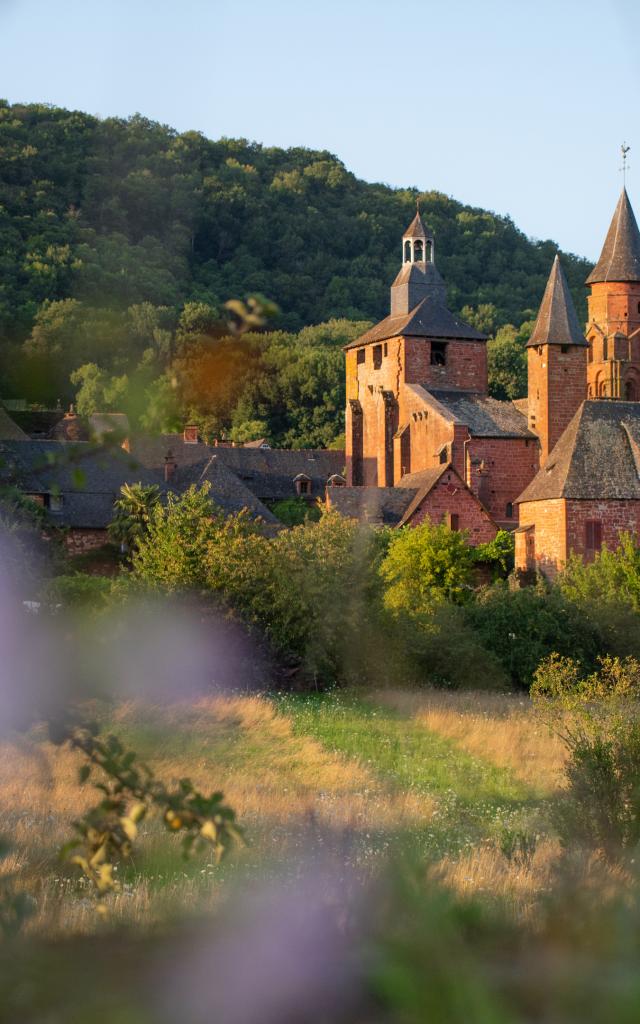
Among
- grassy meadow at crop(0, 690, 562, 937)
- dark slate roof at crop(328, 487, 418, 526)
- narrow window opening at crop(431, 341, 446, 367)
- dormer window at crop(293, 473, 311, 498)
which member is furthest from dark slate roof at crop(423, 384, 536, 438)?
grassy meadow at crop(0, 690, 562, 937)

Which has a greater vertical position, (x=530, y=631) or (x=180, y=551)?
(x=180, y=551)

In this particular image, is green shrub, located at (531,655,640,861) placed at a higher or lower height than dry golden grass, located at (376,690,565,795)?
higher

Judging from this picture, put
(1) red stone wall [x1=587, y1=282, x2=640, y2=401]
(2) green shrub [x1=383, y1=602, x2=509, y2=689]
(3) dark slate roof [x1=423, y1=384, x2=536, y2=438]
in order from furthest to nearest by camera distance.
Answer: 1. (1) red stone wall [x1=587, y1=282, x2=640, y2=401]
2. (3) dark slate roof [x1=423, y1=384, x2=536, y2=438]
3. (2) green shrub [x1=383, y1=602, x2=509, y2=689]

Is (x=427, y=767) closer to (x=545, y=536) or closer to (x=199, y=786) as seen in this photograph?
(x=199, y=786)

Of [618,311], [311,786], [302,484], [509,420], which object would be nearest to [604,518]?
[509,420]

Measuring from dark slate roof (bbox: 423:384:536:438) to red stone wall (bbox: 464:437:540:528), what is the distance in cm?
41

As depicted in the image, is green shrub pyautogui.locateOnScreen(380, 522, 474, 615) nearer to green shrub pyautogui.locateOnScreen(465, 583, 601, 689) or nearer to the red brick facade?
the red brick facade

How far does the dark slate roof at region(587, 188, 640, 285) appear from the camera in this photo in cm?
6688

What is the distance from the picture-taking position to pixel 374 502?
2157 inches

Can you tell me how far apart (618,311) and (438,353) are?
913cm

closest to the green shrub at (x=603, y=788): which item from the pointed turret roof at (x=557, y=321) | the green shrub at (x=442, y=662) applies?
the green shrub at (x=442, y=662)

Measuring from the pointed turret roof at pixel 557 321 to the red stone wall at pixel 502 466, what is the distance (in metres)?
4.82

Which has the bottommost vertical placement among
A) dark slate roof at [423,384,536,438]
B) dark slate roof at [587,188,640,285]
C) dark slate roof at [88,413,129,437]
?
dark slate roof at [88,413,129,437]

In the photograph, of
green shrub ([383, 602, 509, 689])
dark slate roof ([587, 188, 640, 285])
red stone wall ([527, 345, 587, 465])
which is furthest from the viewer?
dark slate roof ([587, 188, 640, 285])
